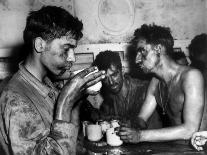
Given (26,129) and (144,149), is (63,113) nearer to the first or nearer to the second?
(26,129)

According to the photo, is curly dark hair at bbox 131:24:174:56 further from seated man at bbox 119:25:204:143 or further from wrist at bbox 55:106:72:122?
wrist at bbox 55:106:72:122

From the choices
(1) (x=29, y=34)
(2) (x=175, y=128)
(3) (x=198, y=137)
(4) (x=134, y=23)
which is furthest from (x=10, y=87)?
(4) (x=134, y=23)

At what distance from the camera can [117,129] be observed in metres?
1.89

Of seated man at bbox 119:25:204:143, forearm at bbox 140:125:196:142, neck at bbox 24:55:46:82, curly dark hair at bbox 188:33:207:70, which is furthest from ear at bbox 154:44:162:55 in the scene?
neck at bbox 24:55:46:82

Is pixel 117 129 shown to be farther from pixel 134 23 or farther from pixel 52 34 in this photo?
pixel 134 23

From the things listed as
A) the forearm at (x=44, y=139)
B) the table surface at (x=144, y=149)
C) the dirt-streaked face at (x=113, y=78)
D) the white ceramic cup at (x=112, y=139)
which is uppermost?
the dirt-streaked face at (x=113, y=78)

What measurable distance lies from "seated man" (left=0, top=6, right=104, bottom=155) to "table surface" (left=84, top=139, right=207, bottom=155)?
55cm

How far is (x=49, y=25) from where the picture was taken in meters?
1.41

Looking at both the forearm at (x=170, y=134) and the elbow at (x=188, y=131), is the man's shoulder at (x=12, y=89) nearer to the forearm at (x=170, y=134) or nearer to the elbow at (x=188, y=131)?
the forearm at (x=170, y=134)

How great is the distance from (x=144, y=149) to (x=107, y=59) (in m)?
1.74

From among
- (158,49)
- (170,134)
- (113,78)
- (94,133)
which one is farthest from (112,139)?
(113,78)

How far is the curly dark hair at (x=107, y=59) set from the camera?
325 centimetres

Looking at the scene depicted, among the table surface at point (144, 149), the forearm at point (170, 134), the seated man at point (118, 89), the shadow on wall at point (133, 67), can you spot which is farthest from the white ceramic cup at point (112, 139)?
the shadow on wall at point (133, 67)

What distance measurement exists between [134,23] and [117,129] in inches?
79.0
